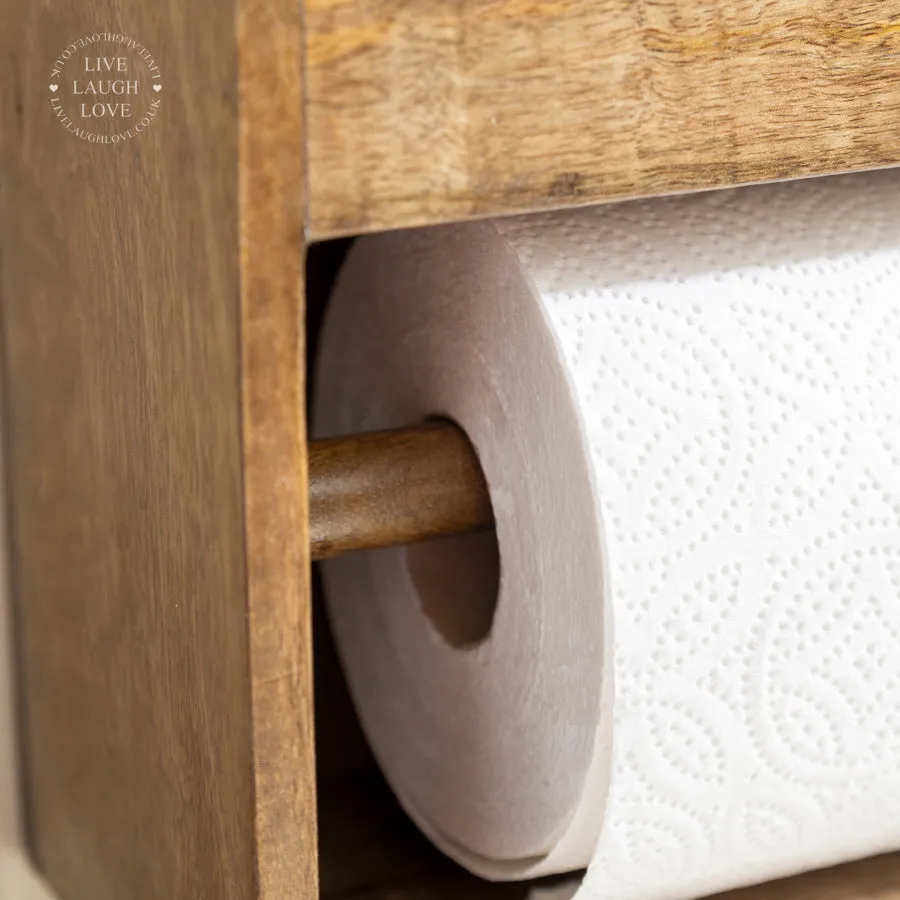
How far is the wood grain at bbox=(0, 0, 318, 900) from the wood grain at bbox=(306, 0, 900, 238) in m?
0.01

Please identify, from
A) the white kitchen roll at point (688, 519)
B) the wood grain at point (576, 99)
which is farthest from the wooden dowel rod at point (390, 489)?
the wood grain at point (576, 99)

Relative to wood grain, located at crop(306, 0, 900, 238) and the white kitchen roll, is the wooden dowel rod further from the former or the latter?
wood grain, located at crop(306, 0, 900, 238)

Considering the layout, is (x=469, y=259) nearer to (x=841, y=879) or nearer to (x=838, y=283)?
(x=838, y=283)

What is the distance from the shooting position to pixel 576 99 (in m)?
0.28

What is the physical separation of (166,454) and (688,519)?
0.12 metres

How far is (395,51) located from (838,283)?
14cm

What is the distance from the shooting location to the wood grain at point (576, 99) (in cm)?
27

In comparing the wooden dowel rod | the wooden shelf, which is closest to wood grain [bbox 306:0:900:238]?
the wooden shelf

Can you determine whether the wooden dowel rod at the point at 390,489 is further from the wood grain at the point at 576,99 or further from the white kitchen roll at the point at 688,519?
the wood grain at the point at 576,99

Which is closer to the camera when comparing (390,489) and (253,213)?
(253,213)

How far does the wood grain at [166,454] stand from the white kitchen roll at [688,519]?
0.25 ft

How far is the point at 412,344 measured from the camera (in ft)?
1.36

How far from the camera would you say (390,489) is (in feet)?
1.26

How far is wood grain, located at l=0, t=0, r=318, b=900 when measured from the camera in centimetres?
28
